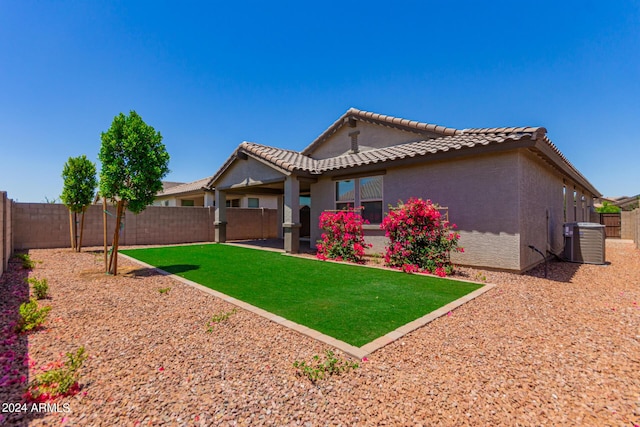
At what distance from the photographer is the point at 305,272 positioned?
769cm

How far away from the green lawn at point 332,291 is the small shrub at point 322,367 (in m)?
0.50

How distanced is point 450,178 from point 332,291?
544cm

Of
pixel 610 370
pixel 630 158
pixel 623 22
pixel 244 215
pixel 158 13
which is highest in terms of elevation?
pixel 158 13

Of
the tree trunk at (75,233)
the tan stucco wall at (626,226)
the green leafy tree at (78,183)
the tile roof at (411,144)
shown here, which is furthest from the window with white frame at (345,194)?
the tan stucco wall at (626,226)

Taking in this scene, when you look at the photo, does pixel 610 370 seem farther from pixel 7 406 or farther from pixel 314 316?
pixel 7 406

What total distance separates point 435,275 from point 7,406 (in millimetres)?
7648

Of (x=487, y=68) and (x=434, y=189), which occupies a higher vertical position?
(x=487, y=68)

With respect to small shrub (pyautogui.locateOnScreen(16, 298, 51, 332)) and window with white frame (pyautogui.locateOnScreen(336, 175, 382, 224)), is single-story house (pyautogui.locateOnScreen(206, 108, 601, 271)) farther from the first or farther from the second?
small shrub (pyautogui.locateOnScreen(16, 298, 51, 332))

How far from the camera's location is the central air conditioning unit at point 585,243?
910 centimetres

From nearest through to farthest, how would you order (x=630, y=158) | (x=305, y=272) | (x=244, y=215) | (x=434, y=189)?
(x=305, y=272), (x=434, y=189), (x=244, y=215), (x=630, y=158)

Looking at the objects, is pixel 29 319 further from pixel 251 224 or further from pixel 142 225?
pixel 251 224

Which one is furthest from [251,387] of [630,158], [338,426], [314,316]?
[630,158]

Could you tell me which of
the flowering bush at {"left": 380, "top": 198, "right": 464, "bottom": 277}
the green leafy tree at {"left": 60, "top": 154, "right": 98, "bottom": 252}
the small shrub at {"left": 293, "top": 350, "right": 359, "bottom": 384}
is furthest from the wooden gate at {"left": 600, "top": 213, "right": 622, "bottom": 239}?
the green leafy tree at {"left": 60, "top": 154, "right": 98, "bottom": 252}

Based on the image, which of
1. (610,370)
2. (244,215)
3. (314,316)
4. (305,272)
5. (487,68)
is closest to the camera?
(610,370)
